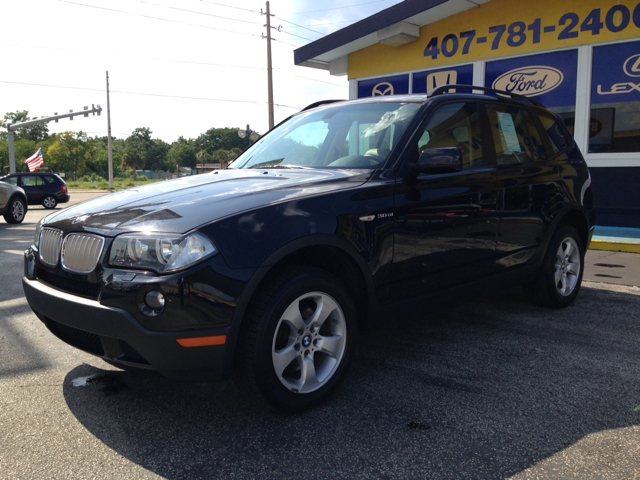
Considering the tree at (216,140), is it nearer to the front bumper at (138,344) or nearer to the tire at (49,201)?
the tire at (49,201)

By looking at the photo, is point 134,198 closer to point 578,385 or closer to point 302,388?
point 302,388

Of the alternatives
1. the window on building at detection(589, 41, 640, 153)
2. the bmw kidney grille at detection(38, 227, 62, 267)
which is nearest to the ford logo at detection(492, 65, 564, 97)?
the window on building at detection(589, 41, 640, 153)

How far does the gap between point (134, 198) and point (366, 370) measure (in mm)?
1714

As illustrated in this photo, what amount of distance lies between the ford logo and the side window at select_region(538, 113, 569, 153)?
5.74 metres

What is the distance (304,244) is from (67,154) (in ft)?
257

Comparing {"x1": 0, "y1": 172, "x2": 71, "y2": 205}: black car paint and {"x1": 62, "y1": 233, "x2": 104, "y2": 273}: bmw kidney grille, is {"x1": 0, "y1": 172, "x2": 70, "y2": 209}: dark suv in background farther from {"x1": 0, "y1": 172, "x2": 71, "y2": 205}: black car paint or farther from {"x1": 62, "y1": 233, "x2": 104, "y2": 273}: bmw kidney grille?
{"x1": 62, "y1": 233, "x2": 104, "y2": 273}: bmw kidney grille

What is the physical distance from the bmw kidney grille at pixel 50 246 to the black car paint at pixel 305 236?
0.16 ft

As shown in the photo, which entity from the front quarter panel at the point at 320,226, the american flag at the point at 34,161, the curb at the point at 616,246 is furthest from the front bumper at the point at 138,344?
the american flag at the point at 34,161

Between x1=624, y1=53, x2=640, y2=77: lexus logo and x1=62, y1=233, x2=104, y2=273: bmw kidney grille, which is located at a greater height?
x1=624, y1=53, x2=640, y2=77: lexus logo

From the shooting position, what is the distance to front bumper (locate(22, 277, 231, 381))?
2271 mm

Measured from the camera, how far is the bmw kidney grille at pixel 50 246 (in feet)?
8.91

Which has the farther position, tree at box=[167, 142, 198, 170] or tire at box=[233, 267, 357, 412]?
tree at box=[167, 142, 198, 170]

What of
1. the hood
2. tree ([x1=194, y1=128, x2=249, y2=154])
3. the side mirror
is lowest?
the hood

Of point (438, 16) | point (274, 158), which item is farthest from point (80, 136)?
point (274, 158)
